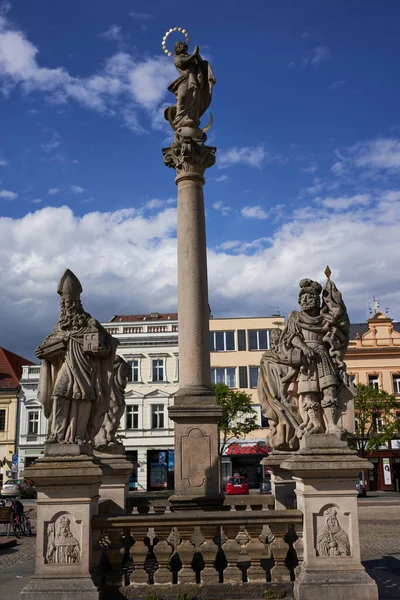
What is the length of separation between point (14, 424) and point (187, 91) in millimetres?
39118

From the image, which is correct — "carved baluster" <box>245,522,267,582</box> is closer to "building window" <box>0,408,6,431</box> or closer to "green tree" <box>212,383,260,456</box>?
"green tree" <box>212,383,260,456</box>

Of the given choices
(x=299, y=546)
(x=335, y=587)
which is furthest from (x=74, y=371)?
(x=335, y=587)

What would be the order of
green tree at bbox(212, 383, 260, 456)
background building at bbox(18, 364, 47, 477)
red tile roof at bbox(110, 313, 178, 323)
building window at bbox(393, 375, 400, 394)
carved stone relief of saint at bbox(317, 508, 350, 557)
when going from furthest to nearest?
red tile roof at bbox(110, 313, 178, 323) < building window at bbox(393, 375, 400, 394) < background building at bbox(18, 364, 47, 477) < green tree at bbox(212, 383, 260, 456) < carved stone relief of saint at bbox(317, 508, 350, 557)

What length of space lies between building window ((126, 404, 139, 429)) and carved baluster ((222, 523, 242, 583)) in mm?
39138

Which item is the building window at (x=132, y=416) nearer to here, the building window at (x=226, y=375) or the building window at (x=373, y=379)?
the building window at (x=226, y=375)

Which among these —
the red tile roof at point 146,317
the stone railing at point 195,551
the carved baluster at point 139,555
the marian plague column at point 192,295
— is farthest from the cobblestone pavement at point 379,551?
the red tile roof at point 146,317

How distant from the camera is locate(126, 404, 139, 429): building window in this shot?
4506 cm

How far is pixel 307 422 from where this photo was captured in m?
7.14

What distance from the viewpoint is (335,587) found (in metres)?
6.25

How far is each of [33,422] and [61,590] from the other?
1653 inches

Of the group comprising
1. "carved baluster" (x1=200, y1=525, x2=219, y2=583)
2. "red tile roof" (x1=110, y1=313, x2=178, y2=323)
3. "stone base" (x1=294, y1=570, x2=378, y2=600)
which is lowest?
"stone base" (x1=294, y1=570, x2=378, y2=600)

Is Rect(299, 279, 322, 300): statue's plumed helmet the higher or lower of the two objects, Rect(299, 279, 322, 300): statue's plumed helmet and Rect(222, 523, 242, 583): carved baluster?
the higher

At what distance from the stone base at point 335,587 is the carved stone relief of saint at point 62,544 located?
2390 millimetres

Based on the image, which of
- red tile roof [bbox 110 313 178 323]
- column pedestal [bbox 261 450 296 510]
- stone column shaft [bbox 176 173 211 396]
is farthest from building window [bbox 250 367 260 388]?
column pedestal [bbox 261 450 296 510]
